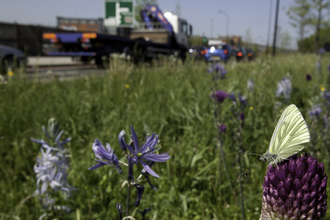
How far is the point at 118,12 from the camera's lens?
11.8 meters

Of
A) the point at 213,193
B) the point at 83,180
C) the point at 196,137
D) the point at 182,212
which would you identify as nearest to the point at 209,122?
the point at 196,137

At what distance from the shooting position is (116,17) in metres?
11.9

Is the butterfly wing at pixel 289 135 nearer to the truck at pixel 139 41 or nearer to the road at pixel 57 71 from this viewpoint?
the road at pixel 57 71

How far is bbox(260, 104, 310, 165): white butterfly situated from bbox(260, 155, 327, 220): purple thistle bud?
0.07 ft

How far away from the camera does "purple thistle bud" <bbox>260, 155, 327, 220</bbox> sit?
552 mm

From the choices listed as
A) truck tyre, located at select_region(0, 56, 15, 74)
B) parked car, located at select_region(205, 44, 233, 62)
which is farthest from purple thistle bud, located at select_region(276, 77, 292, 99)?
truck tyre, located at select_region(0, 56, 15, 74)

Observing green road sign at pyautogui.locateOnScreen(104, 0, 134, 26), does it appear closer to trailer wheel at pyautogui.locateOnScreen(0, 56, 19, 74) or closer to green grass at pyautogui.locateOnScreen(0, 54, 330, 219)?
trailer wheel at pyautogui.locateOnScreen(0, 56, 19, 74)

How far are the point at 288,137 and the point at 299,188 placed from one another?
0.41 ft

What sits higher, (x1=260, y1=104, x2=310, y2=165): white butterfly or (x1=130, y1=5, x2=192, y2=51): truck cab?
(x1=130, y1=5, x2=192, y2=51): truck cab

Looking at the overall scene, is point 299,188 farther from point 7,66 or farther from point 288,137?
point 7,66

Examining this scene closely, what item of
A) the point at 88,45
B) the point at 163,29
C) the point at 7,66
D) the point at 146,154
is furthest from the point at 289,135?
the point at 163,29

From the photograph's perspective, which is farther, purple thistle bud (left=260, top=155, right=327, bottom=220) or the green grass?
the green grass

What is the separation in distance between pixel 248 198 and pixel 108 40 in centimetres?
1191

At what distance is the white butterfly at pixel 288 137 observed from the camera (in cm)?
58
